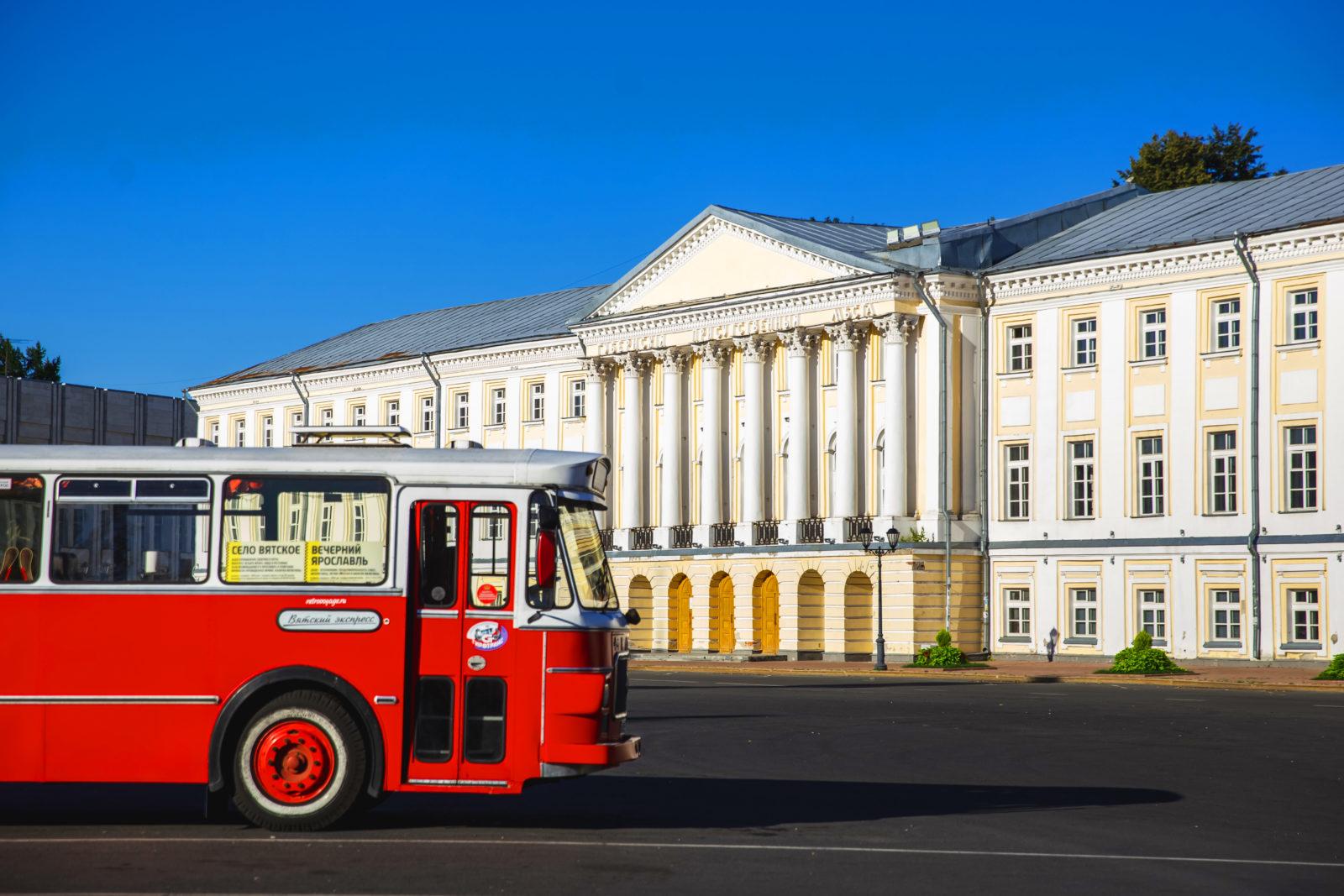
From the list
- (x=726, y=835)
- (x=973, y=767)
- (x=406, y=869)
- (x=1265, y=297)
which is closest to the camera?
(x=406, y=869)

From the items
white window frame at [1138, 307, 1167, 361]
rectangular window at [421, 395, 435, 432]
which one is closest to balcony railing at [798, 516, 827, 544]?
white window frame at [1138, 307, 1167, 361]

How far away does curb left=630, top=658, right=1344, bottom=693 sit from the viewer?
127 ft

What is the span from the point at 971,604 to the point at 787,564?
6.13 metres

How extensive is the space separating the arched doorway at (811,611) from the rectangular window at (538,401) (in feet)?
53.4

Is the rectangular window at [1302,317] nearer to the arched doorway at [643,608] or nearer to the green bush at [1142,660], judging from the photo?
the green bush at [1142,660]

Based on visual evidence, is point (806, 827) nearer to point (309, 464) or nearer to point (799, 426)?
point (309, 464)

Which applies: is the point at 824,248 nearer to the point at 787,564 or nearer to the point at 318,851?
the point at 787,564

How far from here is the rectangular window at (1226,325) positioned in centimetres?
4828

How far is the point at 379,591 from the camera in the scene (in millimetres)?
13758

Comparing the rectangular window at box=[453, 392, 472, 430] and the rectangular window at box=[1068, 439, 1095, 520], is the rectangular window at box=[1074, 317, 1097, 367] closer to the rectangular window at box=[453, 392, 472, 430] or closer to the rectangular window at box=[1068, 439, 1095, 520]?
the rectangular window at box=[1068, 439, 1095, 520]

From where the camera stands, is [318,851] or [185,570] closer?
[318,851]

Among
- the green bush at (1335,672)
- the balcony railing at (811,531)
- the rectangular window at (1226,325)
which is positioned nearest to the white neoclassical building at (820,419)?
the balcony railing at (811,531)

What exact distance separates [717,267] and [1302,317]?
64.8 ft

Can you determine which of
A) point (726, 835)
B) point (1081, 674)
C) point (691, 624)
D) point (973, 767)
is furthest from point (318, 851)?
point (691, 624)
